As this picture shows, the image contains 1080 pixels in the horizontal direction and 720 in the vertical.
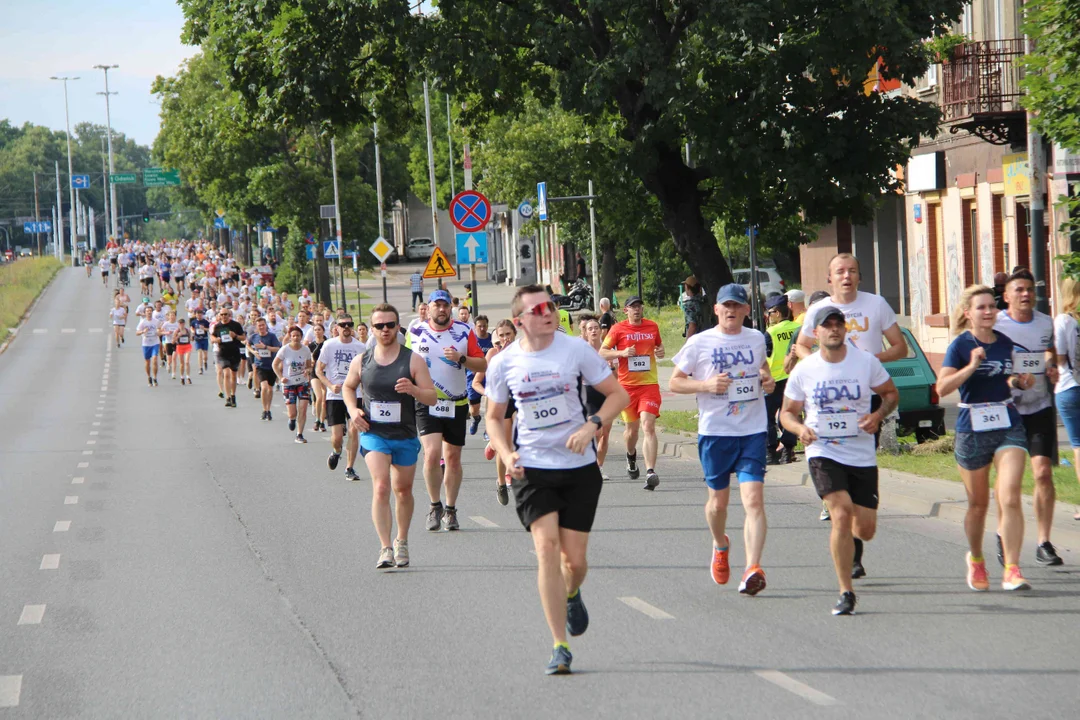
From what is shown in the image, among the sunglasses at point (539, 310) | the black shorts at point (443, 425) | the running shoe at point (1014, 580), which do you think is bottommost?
the running shoe at point (1014, 580)

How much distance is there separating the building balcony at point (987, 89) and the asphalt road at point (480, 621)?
1163 cm

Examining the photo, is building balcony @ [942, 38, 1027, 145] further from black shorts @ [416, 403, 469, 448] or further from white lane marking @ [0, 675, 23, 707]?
white lane marking @ [0, 675, 23, 707]

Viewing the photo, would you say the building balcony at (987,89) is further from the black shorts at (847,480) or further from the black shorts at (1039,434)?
the black shorts at (847,480)

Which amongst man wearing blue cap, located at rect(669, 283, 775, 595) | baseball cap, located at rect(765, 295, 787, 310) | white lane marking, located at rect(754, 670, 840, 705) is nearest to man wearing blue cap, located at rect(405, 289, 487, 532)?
man wearing blue cap, located at rect(669, 283, 775, 595)

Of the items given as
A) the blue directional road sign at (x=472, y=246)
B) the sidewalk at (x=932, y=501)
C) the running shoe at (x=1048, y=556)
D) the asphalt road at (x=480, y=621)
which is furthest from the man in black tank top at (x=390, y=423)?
the blue directional road sign at (x=472, y=246)

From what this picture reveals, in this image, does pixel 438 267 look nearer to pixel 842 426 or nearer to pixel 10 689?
pixel 842 426

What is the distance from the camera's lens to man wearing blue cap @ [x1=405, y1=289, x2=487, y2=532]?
11.9m

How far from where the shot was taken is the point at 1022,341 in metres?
9.09

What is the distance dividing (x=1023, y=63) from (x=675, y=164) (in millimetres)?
6902

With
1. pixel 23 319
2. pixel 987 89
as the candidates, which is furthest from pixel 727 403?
pixel 23 319

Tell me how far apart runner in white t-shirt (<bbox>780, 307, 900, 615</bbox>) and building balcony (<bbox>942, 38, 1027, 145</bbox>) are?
1604 cm

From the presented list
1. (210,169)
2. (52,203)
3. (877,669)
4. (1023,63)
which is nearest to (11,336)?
(210,169)

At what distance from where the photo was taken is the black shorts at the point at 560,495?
7176 millimetres

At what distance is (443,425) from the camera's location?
11922mm
